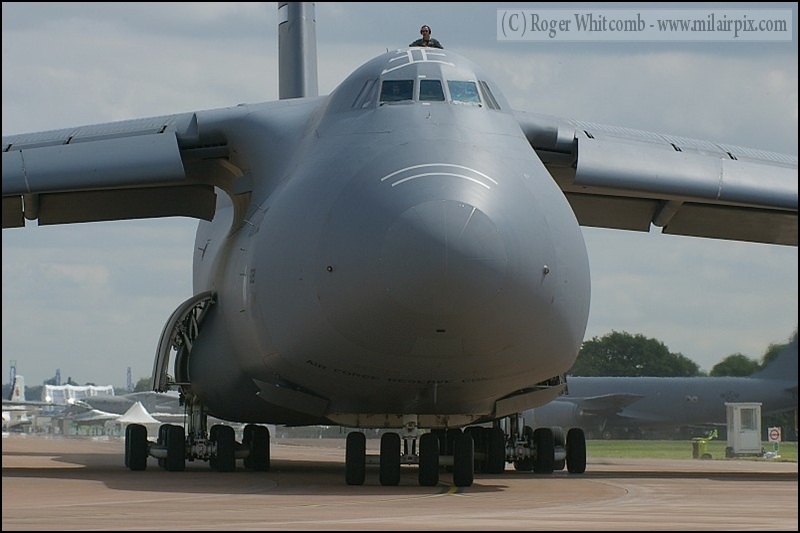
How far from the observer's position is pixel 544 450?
637 inches

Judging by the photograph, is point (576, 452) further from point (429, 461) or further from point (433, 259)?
point (433, 259)

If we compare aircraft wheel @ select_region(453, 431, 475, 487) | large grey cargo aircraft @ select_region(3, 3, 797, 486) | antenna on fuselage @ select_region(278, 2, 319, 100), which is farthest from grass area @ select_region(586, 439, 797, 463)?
aircraft wheel @ select_region(453, 431, 475, 487)

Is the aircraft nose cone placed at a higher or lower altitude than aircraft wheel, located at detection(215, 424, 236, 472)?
higher

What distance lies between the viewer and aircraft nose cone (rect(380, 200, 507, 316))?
11.1 meters

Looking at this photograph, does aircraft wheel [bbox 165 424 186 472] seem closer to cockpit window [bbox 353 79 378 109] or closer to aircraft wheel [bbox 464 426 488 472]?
aircraft wheel [bbox 464 426 488 472]

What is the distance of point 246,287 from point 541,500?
4.26 m

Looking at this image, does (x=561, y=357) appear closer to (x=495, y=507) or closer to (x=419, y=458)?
(x=419, y=458)

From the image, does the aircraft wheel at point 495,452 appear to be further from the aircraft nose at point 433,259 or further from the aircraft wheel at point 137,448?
the aircraft wheel at point 137,448

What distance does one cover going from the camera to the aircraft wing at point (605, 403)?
48.6 m

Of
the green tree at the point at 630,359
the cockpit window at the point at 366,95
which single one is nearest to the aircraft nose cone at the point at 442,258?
the cockpit window at the point at 366,95

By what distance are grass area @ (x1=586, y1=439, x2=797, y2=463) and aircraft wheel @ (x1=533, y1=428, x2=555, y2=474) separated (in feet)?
53.5

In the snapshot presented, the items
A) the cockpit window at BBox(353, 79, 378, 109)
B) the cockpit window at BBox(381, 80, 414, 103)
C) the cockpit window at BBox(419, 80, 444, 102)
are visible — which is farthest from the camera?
the cockpit window at BBox(353, 79, 378, 109)

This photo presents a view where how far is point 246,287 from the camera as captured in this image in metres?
13.6

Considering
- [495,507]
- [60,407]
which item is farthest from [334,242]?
[60,407]
